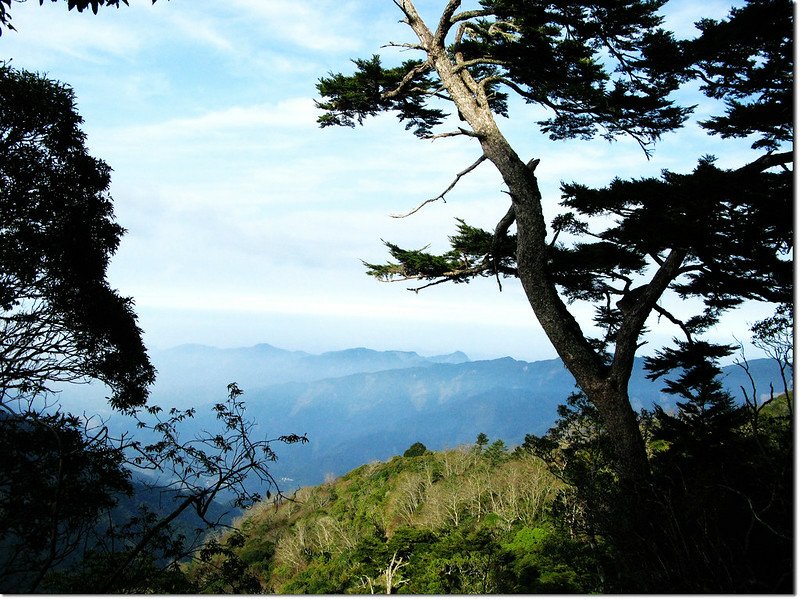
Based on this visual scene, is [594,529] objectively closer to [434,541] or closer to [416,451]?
[434,541]

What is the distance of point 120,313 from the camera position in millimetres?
5793

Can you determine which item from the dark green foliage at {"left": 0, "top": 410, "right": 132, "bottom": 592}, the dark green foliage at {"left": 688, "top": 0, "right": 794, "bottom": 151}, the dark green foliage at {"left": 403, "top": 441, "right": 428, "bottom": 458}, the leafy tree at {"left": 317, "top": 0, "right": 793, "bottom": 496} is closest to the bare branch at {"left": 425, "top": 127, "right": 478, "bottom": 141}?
the leafy tree at {"left": 317, "top": 0, "right": 793, "bottom": 496}

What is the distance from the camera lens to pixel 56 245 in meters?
5.09

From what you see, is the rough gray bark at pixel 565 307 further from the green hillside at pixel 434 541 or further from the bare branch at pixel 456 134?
the green hillside at pixel 434 541

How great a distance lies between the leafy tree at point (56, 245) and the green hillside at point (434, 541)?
3.12m

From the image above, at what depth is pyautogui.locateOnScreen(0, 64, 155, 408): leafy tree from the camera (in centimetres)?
479

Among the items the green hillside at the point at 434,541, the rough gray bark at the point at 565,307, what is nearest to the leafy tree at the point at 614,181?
the rough gray bark at the point at 565,307

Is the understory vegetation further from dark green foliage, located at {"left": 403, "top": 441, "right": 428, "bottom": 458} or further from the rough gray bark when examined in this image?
dark green foliage, located at {"left": 403, "top": 441, "right": 428, "bottom": 458}

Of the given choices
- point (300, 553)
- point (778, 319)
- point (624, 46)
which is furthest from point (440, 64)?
point (300, 553)

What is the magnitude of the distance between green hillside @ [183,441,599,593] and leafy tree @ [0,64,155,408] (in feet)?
10.3

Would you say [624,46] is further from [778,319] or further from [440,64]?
[778,319]

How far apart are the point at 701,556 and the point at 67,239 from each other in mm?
7042

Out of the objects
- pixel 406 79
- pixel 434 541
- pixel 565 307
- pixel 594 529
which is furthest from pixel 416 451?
pixel 406 79

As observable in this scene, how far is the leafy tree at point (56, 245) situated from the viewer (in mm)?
→ 4789
